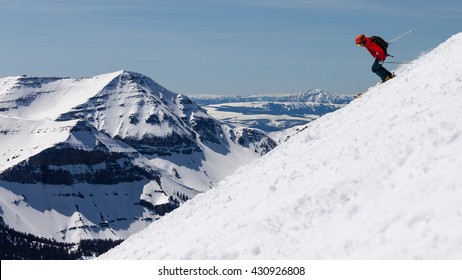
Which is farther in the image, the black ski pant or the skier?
the black ski pant

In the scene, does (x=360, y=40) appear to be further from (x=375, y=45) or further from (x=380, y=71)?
(x=380, y=71)

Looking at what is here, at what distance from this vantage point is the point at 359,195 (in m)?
19.2

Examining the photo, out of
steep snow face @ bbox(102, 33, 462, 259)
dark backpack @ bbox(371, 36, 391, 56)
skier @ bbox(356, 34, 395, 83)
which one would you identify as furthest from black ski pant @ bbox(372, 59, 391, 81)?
steep snow face @ bbox(102, 33, 462, 259)

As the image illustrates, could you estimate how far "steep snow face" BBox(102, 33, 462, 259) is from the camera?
631 inches

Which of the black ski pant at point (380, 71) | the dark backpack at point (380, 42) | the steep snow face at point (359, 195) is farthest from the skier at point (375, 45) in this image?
the steep snow face at point (359, 195)

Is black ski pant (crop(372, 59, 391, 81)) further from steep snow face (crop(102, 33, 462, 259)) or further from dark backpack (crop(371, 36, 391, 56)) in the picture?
steep snow face (crop(102, 33, 462, 259))

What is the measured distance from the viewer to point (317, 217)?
64.2ft

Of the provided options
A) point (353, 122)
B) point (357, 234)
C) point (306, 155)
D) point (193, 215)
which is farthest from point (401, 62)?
point (357, 234)

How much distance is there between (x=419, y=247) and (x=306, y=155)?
1284cm

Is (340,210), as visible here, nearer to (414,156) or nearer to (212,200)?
(414,156)

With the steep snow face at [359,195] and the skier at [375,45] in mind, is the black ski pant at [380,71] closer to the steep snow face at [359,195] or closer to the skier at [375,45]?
the skier at [375,45]

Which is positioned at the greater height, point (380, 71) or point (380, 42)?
point (380, 42)

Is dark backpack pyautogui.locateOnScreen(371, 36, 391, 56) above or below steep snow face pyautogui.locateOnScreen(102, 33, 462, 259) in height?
above

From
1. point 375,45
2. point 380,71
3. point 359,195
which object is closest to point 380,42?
point 375,45
